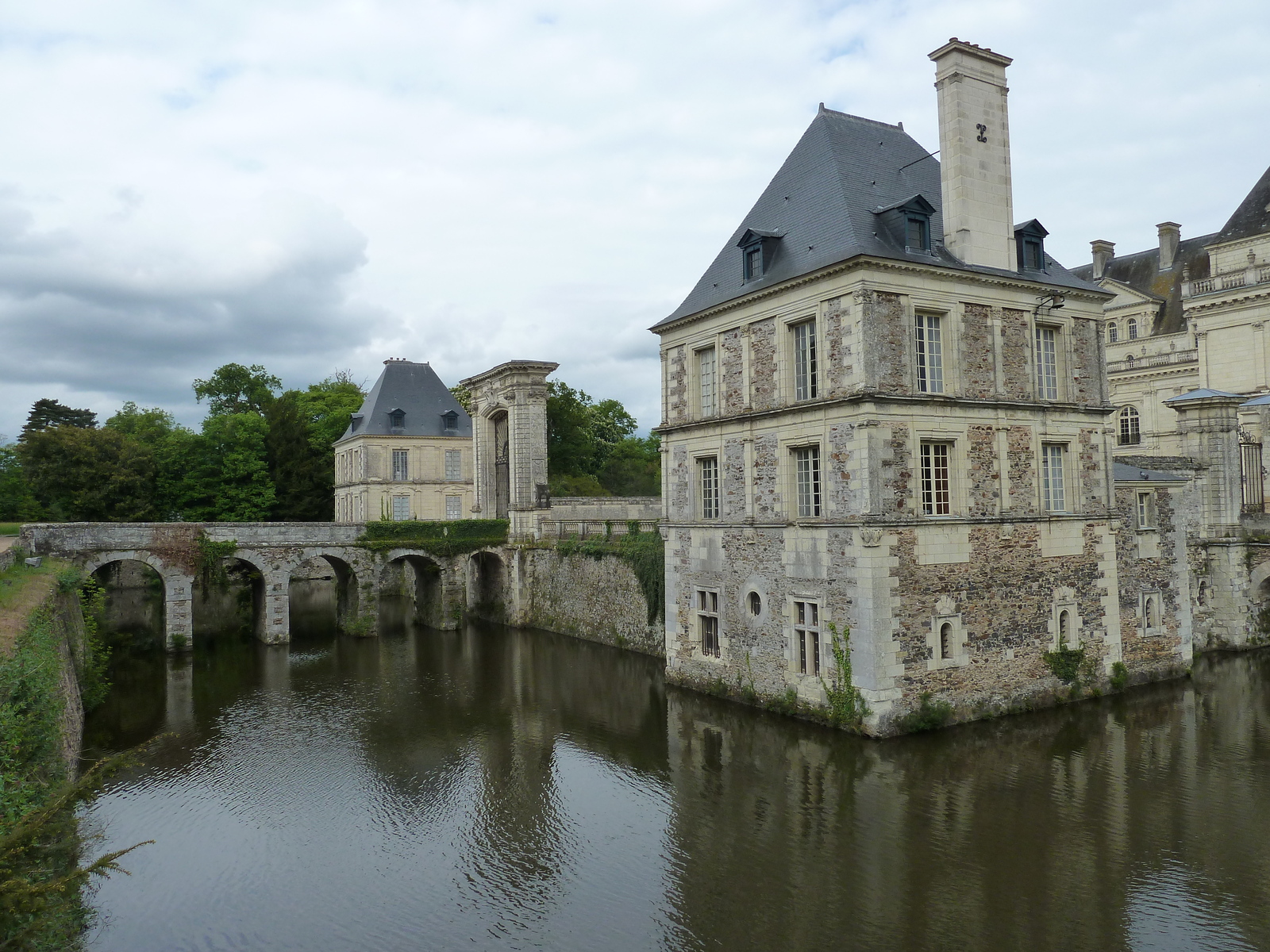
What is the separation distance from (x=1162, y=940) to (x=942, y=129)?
13484 millimetres

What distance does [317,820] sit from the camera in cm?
1211

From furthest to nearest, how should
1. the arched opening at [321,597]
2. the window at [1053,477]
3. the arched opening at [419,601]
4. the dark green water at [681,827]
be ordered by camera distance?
the arched opening at [419,601] → the arched opening at [321,597] → the window at [1053,477] → the dark green water at [681,827]

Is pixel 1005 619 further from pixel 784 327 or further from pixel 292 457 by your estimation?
pixel 292 457

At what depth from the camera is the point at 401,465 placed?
39.0 m

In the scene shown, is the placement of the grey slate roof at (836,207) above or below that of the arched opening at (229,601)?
above

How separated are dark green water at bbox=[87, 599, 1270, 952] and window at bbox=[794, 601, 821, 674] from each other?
1109 millimetres

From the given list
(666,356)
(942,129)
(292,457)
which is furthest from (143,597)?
(942,129)

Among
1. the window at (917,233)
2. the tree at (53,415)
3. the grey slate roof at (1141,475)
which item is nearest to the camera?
the window at (917,233)

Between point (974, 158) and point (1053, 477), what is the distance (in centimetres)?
619

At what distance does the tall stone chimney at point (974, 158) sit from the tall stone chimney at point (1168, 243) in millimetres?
22444

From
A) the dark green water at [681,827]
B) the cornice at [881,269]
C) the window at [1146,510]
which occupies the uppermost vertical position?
the cornice at [881,269]

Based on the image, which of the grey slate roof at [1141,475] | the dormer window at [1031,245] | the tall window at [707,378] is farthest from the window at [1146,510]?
the tall window at [707,378]

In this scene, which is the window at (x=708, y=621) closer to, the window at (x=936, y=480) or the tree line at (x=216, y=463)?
the window at (x=936, y=480)

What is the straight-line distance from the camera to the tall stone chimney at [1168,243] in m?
34.2
